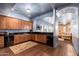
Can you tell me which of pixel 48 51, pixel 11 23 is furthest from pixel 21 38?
pixel 48 51

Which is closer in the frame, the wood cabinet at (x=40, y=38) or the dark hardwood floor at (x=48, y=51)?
the dark hardwood floor at (x=48, y=51)

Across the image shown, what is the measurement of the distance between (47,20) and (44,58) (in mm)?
1087

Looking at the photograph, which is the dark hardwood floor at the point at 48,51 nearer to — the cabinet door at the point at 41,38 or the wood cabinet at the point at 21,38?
the cabinet door at the point at 41,38

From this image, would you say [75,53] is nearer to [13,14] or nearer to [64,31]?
[64,31]

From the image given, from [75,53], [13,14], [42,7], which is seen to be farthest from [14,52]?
[75,53]

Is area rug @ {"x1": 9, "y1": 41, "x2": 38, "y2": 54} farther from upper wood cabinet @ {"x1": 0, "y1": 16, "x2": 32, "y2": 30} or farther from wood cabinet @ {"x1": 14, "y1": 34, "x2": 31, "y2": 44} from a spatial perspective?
upper wood cabinet @ {"x1": 0, "y1": 16, "x2": 32, "y2": 30}

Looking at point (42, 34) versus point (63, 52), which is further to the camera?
point (42, 34)

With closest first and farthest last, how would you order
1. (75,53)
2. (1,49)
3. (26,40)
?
(75,53) → (1,49) → (26,40)

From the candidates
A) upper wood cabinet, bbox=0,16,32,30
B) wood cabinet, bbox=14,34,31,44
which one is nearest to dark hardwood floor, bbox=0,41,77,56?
wood cabinet, bbox=14,34,31,44

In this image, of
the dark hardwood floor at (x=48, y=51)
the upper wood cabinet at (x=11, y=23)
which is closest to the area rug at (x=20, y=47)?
the dark hardwood floor at (x=48, y=51)

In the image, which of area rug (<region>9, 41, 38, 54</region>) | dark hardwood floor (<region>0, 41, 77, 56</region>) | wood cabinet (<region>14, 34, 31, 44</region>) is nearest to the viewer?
dark hardwood floor (<region>0, 41, 77, 56</region>)

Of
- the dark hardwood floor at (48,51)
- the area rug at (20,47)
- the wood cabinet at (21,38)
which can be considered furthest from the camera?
the wood cabinet at (21,38)

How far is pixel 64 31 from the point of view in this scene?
7.97ft

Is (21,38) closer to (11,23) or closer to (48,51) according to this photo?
(11,23)
